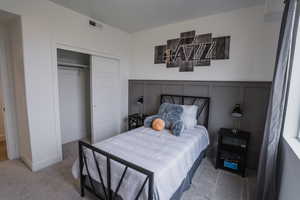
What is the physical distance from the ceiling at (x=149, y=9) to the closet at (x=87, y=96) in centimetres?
89

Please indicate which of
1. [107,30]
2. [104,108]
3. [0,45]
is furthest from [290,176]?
[0,45]

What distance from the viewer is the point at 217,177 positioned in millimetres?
2320

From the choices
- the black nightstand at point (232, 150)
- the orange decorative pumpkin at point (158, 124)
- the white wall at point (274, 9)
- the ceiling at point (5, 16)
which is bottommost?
the black nightstand at point (232, 150)

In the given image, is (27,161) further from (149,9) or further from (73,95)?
(149,9)

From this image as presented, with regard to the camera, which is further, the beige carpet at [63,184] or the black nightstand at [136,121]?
the black nightstand at [136,121]

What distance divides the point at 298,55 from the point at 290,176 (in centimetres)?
111

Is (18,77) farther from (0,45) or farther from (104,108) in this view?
(104,108)

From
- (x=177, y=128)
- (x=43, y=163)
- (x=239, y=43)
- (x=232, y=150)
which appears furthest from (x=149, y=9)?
(x=43, y=163)

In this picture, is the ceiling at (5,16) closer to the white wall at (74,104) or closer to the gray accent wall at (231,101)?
the white wall at (74,104)

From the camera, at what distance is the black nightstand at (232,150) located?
232 cm

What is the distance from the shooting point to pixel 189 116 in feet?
8.84

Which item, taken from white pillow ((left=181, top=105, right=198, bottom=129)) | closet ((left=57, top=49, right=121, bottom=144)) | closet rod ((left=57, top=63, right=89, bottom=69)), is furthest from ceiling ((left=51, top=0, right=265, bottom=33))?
white pillow ((left=181, top=105, right=198, bottom=129))

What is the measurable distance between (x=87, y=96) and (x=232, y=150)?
3459 millimetres

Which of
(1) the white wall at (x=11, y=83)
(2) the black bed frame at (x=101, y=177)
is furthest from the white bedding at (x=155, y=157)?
(1) the white wall at (x=11, y=83)
